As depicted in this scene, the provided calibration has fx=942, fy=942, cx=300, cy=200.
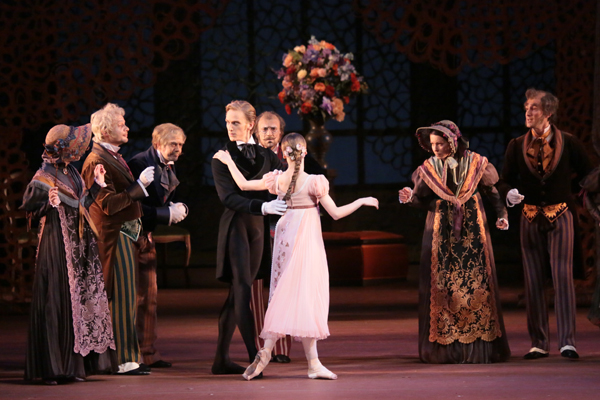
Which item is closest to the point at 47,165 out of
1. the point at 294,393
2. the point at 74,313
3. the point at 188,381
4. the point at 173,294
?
the point at 74,313

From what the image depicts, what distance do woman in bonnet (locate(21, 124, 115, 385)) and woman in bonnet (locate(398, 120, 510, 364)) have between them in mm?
1707

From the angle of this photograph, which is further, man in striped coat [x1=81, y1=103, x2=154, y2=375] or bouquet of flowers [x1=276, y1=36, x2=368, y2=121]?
bouquet of flowers [x1=276, y1=36, x2=368, y2=121]

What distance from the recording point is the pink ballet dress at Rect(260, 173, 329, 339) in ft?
14.7

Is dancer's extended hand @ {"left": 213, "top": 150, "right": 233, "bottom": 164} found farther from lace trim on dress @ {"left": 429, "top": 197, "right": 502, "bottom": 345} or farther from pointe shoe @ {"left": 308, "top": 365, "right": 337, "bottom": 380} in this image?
lace trim on dress @ {"left": 429, "top": 197, "right": 502, "bottom": 345}

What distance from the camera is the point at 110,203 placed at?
470 cm

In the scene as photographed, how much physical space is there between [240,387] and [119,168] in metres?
1.27

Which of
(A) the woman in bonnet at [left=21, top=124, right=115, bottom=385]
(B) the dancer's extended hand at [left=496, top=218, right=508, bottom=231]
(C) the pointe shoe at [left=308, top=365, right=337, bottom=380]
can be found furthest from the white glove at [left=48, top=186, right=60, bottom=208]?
(B) the dancer's extended hand at [left=496, top=218, right=508, bottom=231]

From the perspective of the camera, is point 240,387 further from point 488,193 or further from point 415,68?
point 415,68

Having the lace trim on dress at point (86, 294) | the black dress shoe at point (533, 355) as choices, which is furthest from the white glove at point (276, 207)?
the black dress shoe at point (533, 355)

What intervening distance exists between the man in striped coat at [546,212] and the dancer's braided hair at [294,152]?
4.43 ft

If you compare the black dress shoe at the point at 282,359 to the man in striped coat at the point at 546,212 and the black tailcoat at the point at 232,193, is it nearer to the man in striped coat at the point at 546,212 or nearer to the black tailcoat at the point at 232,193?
the black tailcoat at the point at 232,193

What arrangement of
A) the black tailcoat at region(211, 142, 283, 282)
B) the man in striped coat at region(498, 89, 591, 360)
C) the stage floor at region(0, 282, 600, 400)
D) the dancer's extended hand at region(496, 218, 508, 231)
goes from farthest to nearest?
the man in striped coat at region(498, 89, 591, 360) → the dancer's extended hand at region(496, 218, 508, 231) → the black tailcoat at region(211, 142, 283, 282) → the stage floor at region(0, 282, 600, 400)

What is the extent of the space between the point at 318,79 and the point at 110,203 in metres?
4.44

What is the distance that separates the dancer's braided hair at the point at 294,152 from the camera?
4.56 meters
